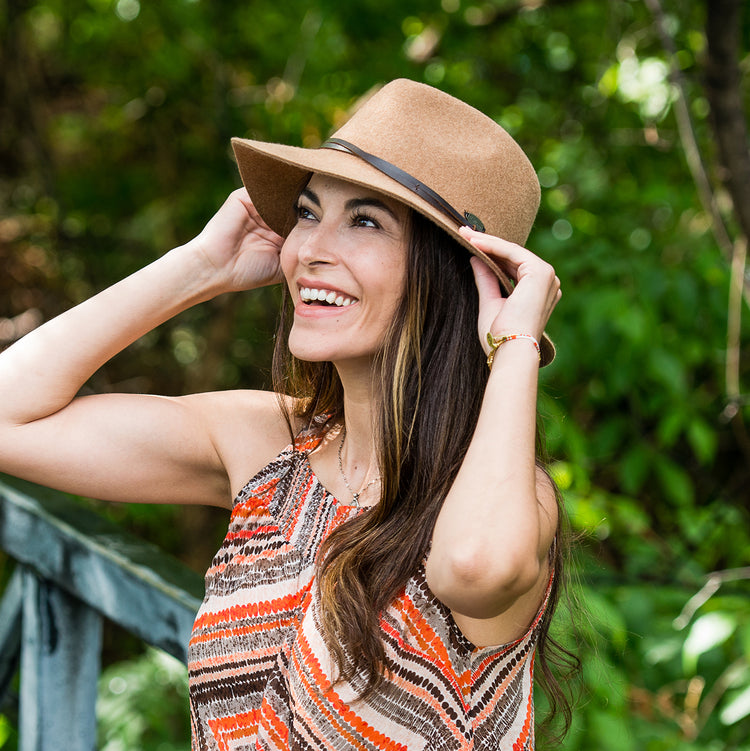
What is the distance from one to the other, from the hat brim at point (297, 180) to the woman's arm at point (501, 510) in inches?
5.2

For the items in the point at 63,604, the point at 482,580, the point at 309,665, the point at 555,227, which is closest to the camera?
the point at 482,580

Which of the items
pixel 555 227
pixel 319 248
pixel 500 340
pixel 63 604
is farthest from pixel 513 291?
pixel 555 227

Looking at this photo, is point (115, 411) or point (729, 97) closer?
point (115, 411)

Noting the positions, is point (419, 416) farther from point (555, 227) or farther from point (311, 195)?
point (555, 227)

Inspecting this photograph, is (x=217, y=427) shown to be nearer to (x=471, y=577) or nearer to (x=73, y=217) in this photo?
(x=471, y=577)

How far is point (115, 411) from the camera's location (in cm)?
159

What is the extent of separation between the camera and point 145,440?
1583 millimetres

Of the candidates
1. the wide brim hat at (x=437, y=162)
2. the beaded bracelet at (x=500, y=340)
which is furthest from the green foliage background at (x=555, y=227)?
the wide brim hat at (x=437, y=162)

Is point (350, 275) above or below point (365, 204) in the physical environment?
below

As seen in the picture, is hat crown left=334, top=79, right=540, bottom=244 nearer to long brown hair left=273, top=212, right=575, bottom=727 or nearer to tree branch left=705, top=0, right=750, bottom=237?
long brown hair left=273, top=212, right=575, bottom=727

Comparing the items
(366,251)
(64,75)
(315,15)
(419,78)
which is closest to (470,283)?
(366,251)

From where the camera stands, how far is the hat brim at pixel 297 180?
134cm

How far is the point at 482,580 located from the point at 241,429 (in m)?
0.64

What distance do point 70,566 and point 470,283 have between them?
802 mm
